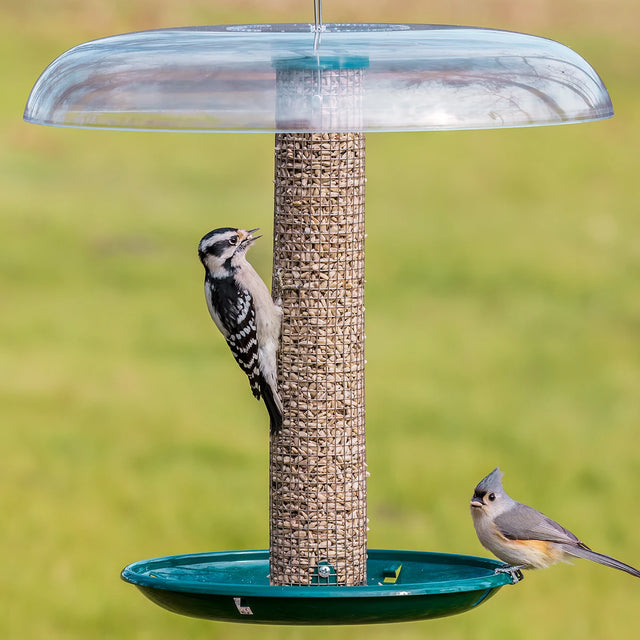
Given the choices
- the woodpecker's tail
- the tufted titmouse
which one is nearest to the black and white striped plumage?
the woodpecker's tail

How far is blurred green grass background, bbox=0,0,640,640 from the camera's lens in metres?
12.5

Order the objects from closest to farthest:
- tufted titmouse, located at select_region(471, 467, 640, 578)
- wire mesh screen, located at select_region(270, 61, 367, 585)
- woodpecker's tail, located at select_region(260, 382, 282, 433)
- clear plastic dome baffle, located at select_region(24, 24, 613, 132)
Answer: clear plastic dome baffle, located at select_region(24, 24, 613, 132) < wire mesh screen, located at select_region(270, 61, 367, 585) < woodpecker's tail, located at select_region(260, 382, 282, 433) < tufted titmouse, located at select_region(471, 467, 640, 578)

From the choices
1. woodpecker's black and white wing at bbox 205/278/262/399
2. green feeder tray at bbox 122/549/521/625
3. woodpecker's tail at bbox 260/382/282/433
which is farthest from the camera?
woodpecker's black and white wing at bbox 205/278/262/399

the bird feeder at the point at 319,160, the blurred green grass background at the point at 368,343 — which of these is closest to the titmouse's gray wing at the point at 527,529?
the bird feeder at the point at 319,160

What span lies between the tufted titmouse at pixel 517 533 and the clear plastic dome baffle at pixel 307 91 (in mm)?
2342

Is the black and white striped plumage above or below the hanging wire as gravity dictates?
below

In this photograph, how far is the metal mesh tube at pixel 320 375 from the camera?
5551mm

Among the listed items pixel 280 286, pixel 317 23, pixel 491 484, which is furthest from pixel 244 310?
pixel 491 484

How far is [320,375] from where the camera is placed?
18.5 feet

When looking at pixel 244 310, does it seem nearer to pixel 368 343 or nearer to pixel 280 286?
pixel 280 286

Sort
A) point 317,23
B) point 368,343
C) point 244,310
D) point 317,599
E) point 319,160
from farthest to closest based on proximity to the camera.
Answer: point 368,343 < point 244,310 < point 319,160 < point 317,23 < point 317,599

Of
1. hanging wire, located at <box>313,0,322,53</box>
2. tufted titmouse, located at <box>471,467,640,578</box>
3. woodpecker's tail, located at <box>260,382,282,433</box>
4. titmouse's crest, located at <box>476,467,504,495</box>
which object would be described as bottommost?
tufted titmouse, located at <box>471,467,640,578</box>

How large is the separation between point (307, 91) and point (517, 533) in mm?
2895

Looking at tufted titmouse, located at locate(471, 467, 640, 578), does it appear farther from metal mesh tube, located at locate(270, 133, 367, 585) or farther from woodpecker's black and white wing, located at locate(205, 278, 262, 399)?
woodpecker's black and white wing, located at locate(205, 278, 262, 399)
